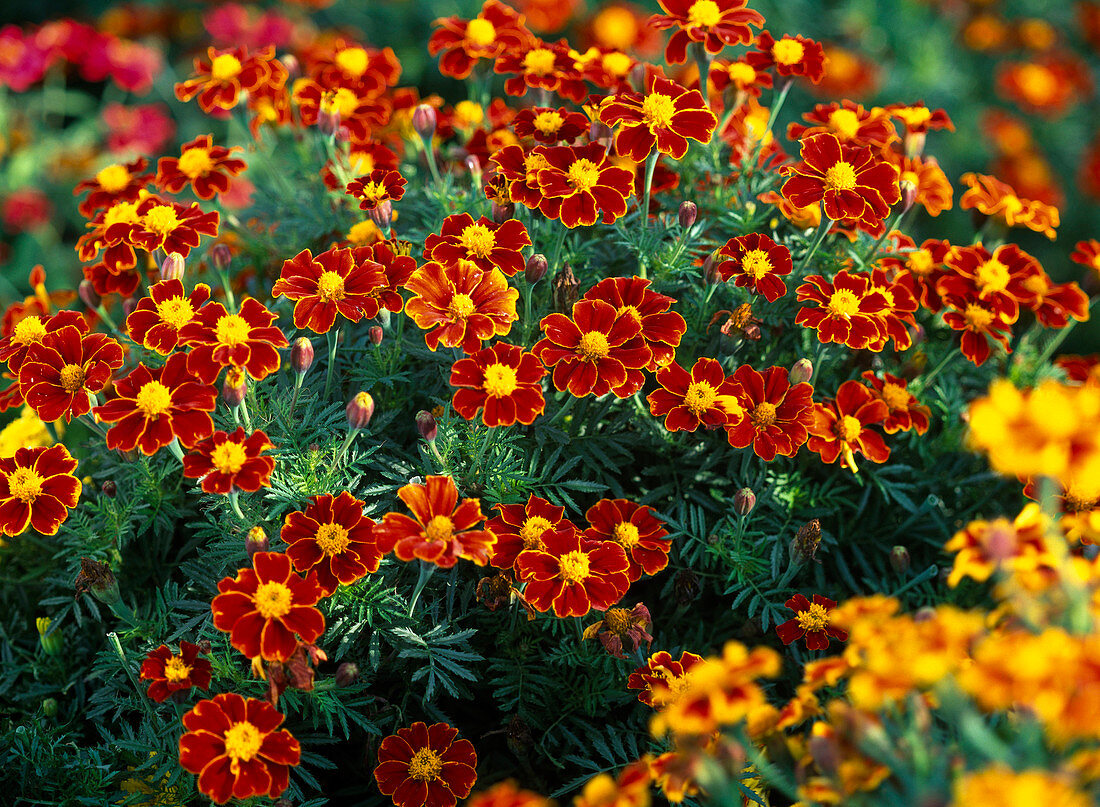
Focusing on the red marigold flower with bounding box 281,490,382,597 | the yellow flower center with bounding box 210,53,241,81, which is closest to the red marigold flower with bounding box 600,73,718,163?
the red marigold flower with bounding box 281,490,382,597

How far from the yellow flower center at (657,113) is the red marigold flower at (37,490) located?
1.25 m

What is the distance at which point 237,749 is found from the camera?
Result: 1321 millimetres

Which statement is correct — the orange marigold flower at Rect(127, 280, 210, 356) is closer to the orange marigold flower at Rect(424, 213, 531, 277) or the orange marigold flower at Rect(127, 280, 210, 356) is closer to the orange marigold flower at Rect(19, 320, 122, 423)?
the orange marigold flower at Rect(19, 320, 122, 423)

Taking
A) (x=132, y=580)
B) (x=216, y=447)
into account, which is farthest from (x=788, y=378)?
(x=132, y=580)

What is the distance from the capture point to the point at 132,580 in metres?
1.87

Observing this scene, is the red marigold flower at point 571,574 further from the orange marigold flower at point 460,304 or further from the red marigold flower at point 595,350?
the orange marigold flower at point 460,304

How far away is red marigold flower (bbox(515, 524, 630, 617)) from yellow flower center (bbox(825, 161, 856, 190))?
826mm

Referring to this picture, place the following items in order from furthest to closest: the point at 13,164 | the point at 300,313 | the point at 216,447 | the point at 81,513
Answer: the point at 13,164, the point at 81,513, the point at 300,313, the point at 216,447

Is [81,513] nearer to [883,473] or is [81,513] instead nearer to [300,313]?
[300,313]

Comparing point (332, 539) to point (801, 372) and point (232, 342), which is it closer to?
point (232, 342)

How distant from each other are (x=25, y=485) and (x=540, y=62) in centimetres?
139

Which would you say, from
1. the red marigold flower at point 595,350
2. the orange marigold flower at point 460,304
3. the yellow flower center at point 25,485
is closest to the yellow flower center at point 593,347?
the red marigold flower at point 595,350

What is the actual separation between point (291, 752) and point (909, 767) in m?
0.86

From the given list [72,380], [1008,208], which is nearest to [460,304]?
[72,380]
